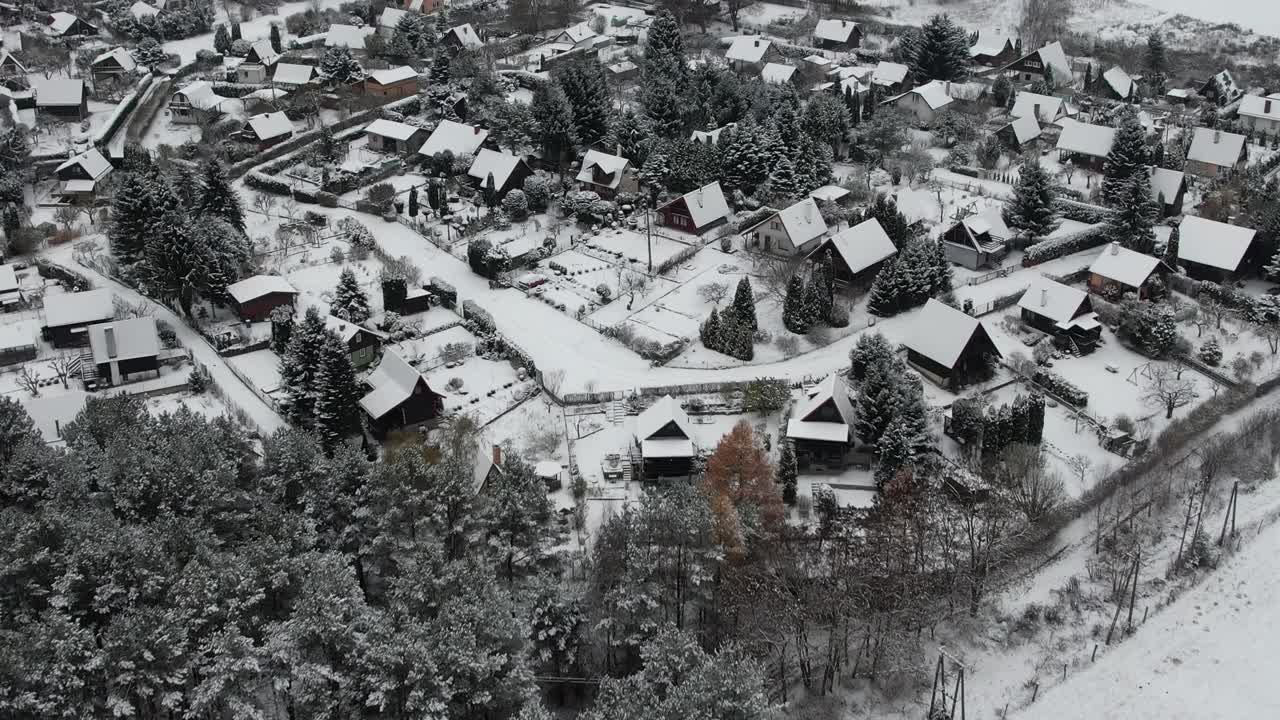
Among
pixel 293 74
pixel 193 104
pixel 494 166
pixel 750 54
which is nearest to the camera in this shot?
pixel 494 166

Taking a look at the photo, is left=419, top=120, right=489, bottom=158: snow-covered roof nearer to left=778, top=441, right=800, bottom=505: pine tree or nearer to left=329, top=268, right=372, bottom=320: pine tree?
left=329, top=268, right=372, bottom=320: pine tree

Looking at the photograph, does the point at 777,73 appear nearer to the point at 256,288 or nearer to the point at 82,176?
the point at 256,288

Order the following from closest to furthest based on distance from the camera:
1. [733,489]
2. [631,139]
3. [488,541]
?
[488,541]
[733,489]
[631,139]

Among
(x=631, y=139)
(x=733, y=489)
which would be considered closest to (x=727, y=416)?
(x=733, y=489)

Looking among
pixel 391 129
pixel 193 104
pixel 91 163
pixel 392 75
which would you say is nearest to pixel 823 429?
pixel 391 129

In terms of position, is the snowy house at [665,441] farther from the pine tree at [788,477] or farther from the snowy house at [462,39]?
the snowy house at [462,39]

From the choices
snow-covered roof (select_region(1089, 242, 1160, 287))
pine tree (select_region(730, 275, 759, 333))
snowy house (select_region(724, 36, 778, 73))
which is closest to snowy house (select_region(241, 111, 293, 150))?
snowy house (select_region(724, 36, 778, 73))

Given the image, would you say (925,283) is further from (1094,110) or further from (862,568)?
(1094,110)
